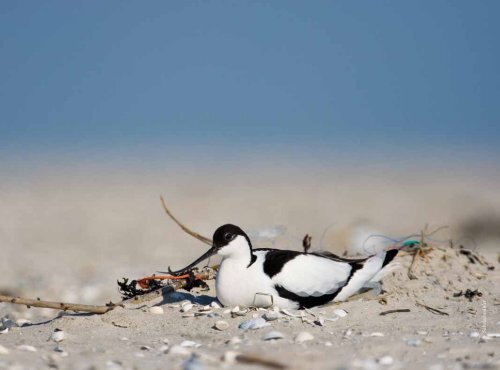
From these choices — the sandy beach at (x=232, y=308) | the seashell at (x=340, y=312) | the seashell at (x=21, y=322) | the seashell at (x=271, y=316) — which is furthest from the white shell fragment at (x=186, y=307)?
the seashell at (x=21, y=322)

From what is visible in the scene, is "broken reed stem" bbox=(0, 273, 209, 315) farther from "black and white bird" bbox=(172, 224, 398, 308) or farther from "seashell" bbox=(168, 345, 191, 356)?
"seashell" bbox=(168, 345, 191, 356)

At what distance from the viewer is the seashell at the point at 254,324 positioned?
5.19m

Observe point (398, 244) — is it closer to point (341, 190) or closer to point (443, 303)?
point (443, 303)

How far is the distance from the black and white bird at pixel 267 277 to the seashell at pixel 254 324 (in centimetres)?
31

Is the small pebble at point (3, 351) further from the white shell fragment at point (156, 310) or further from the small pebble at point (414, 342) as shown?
the small pebble at point (414, 342)

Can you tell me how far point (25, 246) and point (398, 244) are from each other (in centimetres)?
821

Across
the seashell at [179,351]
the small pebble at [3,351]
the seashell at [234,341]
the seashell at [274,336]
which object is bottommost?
the seashell at [179,351]

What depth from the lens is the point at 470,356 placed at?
14.8 ft

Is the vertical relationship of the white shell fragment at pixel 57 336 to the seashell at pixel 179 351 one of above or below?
above

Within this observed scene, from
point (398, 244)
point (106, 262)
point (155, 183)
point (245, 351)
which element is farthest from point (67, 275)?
point (155, 183)

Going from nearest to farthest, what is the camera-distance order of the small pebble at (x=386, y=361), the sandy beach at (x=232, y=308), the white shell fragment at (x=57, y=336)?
the small pebble at (x=386, y=361)
the sandy beach at (x=232, y=308)
the white shell fragment at (x=57, y=336)

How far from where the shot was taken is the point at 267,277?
18.2 feet

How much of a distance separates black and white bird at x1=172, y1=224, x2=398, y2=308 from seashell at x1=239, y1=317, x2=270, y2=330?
31 centimetres

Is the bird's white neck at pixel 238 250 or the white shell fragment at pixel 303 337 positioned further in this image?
the bird's white neck at pixel 238 250
